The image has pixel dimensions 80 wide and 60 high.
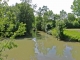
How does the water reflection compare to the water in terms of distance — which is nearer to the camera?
the water reflection

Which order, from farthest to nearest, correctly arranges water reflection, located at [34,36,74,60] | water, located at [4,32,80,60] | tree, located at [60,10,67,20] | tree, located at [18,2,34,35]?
tree, located at [60,10,67,20] → tree, located at [18,2,34,35] → water, located at [4,32,80,60] → water reflection, located at [34,36,74,60]

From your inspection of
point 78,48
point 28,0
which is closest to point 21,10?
point 28,0

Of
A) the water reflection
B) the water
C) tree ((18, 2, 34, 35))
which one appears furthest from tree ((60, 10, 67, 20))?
the water reflection

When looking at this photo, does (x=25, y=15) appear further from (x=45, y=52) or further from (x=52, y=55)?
(x=52, y=55)

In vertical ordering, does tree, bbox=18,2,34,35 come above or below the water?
above

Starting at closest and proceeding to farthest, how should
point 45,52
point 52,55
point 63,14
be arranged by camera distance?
point 52,55 → point 45,52 → point 63,14

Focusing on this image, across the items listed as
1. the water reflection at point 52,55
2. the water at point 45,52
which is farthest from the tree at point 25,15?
the water reflection at point 52,55

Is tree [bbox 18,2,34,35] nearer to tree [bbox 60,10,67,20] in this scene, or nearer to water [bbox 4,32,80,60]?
water [bbox 4,32,80,60]

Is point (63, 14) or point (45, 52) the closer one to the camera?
point (45, 52)

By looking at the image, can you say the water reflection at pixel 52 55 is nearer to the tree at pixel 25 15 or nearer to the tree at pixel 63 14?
the tree at pixel 25 15

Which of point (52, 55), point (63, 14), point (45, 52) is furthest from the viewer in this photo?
point (63, 14)

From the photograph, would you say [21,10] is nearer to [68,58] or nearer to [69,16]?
[68,58]

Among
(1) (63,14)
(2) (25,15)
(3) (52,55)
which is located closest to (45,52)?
(3) (52,55)

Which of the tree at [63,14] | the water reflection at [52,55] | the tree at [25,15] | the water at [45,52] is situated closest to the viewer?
the water reflection at [52,55]
